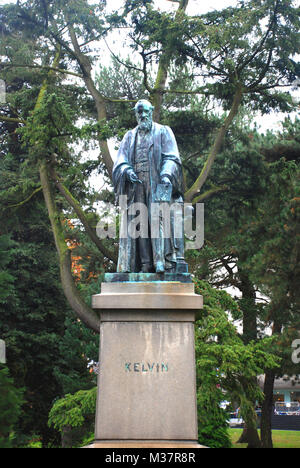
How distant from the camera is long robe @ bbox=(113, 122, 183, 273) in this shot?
6336mm

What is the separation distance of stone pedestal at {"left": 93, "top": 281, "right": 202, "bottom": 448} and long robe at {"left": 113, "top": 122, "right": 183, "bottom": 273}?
0.50 metres

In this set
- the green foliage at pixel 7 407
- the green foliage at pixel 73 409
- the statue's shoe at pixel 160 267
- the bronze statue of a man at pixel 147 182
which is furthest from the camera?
the green foliage at pixel 73 409

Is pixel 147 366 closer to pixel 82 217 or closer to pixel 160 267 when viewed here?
pixel 160 267

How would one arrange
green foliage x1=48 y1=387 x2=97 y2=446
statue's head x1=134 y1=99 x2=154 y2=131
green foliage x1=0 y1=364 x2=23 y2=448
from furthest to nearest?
green foliage x1=48 y1=387 x2=97 y2=446 < statue's head x1=134 y1=99 x2=154 y2=131 < green foliage x1=0 y1=364 x2=23 y2=448

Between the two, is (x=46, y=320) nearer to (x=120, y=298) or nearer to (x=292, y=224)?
(x=292, y=224)

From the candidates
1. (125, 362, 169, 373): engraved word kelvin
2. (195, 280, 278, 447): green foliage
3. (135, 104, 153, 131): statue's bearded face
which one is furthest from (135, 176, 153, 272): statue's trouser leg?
(195, 280, 278, 447): green foliage

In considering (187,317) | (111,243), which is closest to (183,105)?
(111,243)

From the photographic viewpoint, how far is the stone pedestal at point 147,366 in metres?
5.39

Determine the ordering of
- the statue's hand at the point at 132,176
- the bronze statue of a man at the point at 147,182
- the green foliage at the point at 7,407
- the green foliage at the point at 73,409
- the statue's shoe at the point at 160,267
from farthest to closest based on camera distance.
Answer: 1. the green foliage at the point at 73,409
2. the statue's hand at the point at 132,176
3. the bronze statue of a man at the point at 147,182
4. the statue's shoe at the point at 160,267
5. the green foliage at the point at 7,407

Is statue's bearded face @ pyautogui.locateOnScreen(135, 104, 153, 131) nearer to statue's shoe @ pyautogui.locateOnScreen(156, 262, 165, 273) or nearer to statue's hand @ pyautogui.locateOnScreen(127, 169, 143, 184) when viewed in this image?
statue's hand @ pyautogui.locateOnScreen(127, 169, 143, 184)

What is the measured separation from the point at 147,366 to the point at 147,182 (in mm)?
2342

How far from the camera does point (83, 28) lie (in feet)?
52.0

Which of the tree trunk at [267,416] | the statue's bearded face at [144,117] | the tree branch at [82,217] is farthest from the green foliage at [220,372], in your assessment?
the tree trunk at [267,416]

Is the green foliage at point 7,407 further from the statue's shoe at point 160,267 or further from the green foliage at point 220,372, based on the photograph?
the green foliage at point 220,372
